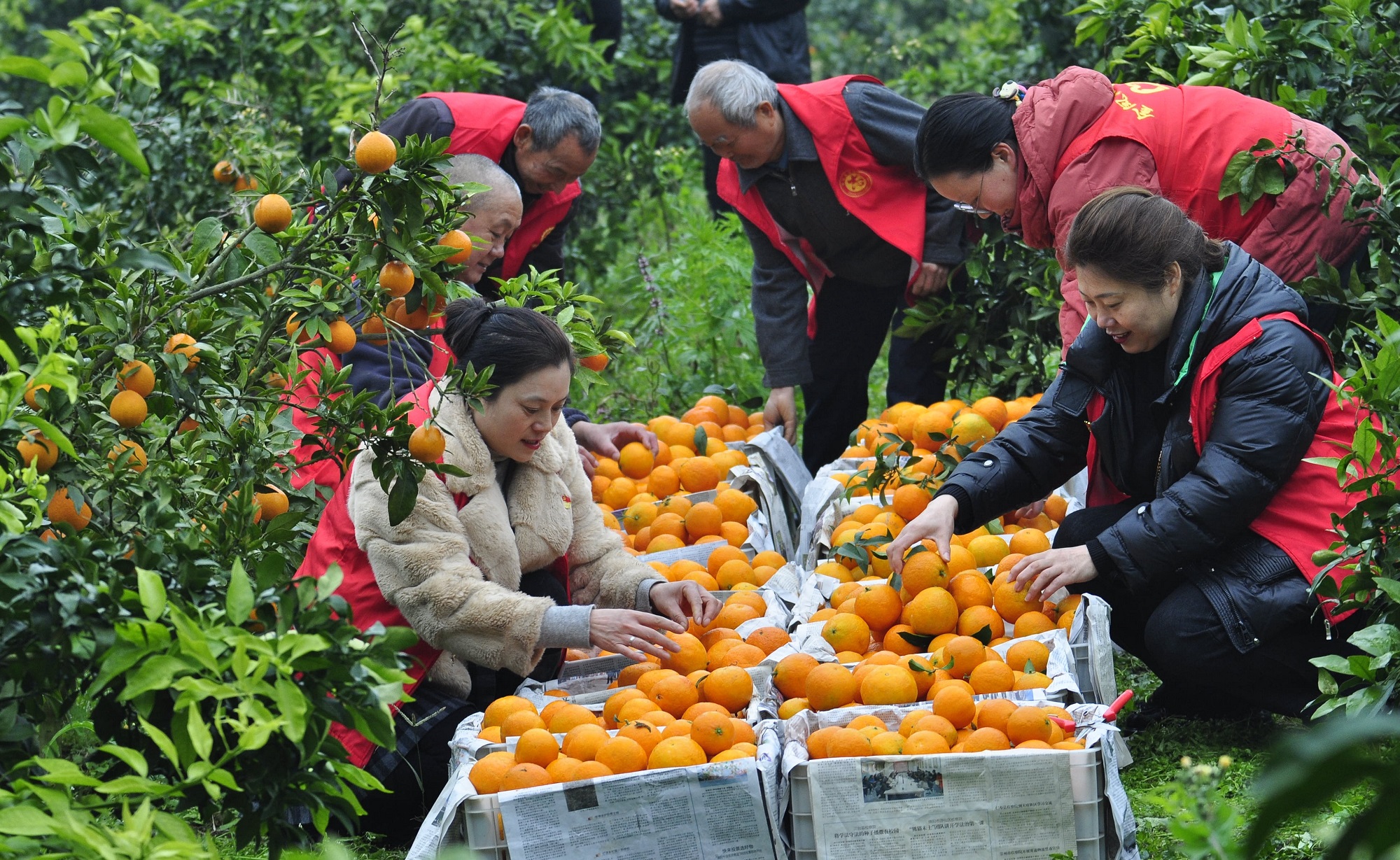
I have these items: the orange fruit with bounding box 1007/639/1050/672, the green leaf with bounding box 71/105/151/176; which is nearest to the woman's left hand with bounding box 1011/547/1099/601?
the orange fruit with bounding box 1007/639/1050/672

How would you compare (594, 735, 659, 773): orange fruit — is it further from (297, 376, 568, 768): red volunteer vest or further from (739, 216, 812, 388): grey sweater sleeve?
(739, 216, 812, 388): grey sweater sleeve

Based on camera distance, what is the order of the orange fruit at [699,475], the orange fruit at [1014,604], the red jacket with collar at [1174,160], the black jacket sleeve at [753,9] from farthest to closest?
the black jacket sleeve at [753,9], the orange fruit at [699,475], the red jacket with collar at [1174,160], the orange fruit at [1014,604]

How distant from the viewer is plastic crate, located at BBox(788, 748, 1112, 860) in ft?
6.86

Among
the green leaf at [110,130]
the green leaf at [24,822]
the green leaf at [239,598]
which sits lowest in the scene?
the green leaf at [24,822]

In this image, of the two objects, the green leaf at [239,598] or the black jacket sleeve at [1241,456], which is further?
the black jacket sleeve at [1241,456]

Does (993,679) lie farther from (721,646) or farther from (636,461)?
(636,461)

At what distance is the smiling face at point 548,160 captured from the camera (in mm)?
3990

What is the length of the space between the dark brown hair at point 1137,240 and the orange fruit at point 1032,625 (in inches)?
28.0

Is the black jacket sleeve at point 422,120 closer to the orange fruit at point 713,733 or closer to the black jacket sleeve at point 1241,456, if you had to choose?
the orange fruit at point 713,733

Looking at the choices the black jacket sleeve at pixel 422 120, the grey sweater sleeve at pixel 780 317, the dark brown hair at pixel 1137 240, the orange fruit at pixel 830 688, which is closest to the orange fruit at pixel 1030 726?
the orange fruit at pixel 830 688

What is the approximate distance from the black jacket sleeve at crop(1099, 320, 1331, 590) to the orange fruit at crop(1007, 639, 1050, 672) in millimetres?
248

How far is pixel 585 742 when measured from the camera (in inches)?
89.4

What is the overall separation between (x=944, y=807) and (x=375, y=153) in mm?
1395

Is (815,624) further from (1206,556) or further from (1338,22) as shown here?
(1338,22)
